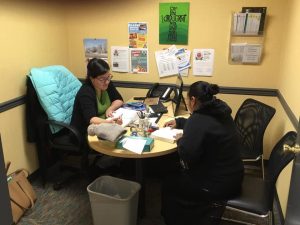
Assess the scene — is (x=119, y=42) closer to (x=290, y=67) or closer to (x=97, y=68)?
(x=97, y=68)

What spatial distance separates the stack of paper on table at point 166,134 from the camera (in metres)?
2.06

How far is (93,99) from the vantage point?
252 cm

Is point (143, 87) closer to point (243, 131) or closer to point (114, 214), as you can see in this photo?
point (243, 131)

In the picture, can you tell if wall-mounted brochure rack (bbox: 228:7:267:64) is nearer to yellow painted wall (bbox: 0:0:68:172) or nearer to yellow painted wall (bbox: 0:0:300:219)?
yellow painted wall (bbox: 0:0:300:219)

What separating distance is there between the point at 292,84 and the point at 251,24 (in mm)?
779

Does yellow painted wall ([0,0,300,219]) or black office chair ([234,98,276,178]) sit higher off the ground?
yellow painted wall ([0,0,300,219])

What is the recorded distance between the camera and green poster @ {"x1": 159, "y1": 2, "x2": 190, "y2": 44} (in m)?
2.97

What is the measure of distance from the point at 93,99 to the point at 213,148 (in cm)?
111

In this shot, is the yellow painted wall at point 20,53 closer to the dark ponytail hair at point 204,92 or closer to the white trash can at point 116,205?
the white trash can at point 116,205

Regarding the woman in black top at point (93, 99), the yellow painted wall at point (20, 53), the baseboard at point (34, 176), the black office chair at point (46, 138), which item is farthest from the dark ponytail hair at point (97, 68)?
the baseboard at point (34, 176)

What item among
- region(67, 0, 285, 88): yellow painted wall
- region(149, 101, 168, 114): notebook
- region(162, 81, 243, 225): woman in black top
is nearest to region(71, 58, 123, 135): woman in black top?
region(149, 101, 168, 114): notebook

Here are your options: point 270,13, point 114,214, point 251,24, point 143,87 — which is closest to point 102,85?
point 143,87

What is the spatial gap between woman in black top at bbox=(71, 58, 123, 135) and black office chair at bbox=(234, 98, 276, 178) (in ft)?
3.58

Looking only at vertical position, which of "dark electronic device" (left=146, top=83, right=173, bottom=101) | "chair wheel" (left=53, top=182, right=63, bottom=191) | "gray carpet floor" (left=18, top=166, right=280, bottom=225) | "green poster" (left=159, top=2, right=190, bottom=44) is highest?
"green poster" (left=159, top=2, right=190, bottom=44)
